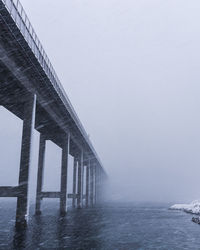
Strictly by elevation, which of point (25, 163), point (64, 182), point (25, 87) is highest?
point (25, 87)

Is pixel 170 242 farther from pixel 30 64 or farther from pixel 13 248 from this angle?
pixel 30 64

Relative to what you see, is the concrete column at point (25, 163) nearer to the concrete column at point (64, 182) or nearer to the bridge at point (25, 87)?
the bridge at point (25, 87)

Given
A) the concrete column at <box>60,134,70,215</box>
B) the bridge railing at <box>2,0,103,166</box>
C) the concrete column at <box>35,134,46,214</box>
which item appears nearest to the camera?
the bridge railing at <box>2,0,103,166</box>

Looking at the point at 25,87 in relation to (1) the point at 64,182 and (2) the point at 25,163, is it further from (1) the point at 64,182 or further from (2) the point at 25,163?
(1) the point at 64,182

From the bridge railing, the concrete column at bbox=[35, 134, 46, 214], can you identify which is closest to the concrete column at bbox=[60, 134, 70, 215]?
the concrete column at bbox=[35, 134, 46, 214]

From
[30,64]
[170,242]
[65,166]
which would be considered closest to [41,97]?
[30,64]

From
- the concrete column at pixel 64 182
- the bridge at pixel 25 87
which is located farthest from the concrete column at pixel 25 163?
the concrete column at pixel 64 182

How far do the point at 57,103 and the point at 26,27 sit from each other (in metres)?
13.9

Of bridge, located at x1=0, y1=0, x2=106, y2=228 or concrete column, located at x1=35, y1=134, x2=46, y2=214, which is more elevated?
bridge, located at x1=0, y1=0, x2=106, y2=228

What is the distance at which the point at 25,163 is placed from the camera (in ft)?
85.7

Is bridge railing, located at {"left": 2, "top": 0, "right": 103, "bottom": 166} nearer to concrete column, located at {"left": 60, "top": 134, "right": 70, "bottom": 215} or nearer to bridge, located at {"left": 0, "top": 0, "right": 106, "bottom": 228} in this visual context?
bridge, located at {"left": 0, "top": 0, "right": 106, "bottom": 228}

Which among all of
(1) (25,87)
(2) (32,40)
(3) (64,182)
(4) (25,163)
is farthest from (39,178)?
(2) (32,40)

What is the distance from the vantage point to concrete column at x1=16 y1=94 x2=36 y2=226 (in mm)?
25141

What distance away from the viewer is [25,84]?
27.0 m
